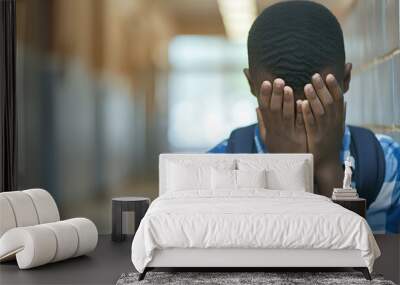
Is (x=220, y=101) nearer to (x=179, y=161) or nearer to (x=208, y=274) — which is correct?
(x=179, y=161)

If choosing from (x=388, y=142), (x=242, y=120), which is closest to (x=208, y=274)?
(x=242, y=120)

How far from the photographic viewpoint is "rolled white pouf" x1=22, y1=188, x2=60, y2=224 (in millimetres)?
5957

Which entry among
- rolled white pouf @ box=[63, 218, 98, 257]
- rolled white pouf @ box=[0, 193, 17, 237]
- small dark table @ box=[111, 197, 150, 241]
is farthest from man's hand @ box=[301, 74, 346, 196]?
rolled white pouf @ box=[0, 193, 17, 237]

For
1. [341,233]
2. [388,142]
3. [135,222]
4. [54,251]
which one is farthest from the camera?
[388,142]

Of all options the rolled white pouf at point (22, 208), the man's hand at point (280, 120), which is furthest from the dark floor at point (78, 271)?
the man's hand at point (280, 120)

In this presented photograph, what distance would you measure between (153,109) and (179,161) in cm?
Result: 76

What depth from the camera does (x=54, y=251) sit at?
546cm

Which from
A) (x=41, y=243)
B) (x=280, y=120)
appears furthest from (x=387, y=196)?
(x=41, y=243)

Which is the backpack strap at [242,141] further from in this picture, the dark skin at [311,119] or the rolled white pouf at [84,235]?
the rolled white pouf at [84,235]

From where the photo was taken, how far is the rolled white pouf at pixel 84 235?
5770mm

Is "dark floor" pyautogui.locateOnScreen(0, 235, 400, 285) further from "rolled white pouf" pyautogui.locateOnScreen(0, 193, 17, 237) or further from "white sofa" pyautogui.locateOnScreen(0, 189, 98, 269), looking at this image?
"rolled white pouf" pyautogui.locateOnScreen(0, 193, 17, 237)

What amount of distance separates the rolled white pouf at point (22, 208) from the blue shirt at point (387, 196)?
338cm

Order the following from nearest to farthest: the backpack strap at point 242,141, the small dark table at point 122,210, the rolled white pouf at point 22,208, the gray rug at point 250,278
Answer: the gray rug at point 250,278 < the rolled white pouf at point 22,208 < the small dark table at point 122,210 < the backpack strap at point 242,141

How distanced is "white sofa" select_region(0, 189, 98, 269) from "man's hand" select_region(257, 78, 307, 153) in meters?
2.35
